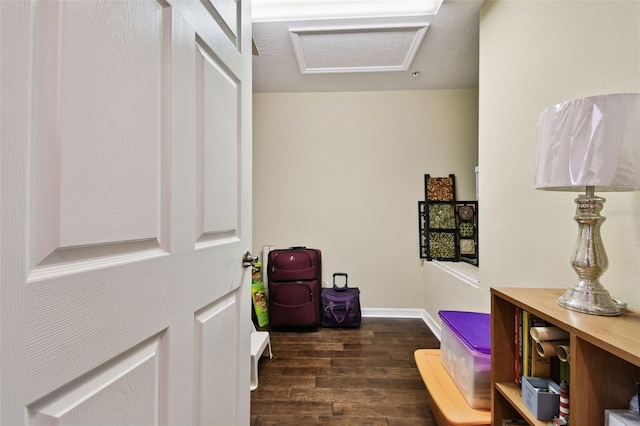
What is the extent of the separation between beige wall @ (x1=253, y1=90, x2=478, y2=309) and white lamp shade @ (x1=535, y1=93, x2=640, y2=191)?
2510mm

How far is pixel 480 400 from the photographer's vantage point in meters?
1.28

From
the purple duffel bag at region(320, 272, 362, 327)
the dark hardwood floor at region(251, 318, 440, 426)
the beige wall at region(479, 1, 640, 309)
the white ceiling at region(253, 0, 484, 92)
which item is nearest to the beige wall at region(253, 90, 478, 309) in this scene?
the white ceiling at region(253, 0, 484, 92)

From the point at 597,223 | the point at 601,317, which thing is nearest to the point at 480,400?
the point at 601,317

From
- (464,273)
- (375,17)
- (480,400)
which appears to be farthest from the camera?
(464,273)

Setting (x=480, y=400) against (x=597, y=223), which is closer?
(x=597, y=223)

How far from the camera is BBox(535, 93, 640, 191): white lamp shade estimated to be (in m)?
0.76

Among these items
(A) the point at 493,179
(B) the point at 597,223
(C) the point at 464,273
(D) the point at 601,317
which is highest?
(A) the point at 493,179

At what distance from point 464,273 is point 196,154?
2324mm

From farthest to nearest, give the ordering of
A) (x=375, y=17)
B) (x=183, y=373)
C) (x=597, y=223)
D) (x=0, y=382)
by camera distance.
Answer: (x=375, y=17) → (x=597, y=223) → (x=183, y=373) → (x=0, y=382)

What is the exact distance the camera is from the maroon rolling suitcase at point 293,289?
114 inches

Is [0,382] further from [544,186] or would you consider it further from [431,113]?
[431,113]

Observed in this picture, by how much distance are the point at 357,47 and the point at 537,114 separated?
1.53 m

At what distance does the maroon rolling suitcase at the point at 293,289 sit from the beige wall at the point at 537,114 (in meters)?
1.54

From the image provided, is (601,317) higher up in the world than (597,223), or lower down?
lower down
